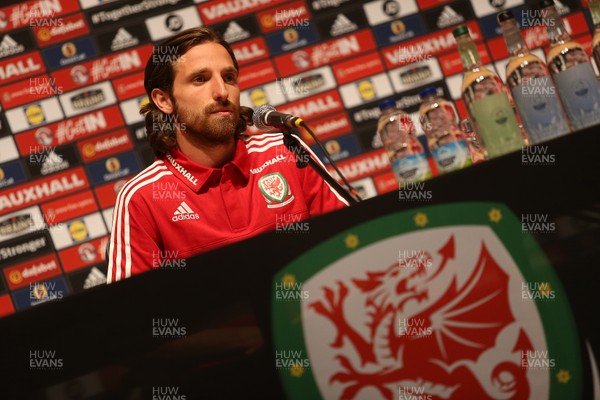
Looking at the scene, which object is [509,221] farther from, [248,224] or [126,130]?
[126,130]

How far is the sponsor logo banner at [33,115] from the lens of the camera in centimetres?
363

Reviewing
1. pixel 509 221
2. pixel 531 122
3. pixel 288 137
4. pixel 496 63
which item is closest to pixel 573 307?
pixel 509 221

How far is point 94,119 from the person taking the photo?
12.0 ft

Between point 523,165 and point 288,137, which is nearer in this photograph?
point 523,165

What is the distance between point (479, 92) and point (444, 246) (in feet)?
1.33

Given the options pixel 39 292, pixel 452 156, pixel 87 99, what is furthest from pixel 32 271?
pixel 452 156

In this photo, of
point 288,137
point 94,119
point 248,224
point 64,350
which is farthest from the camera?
point 94,119

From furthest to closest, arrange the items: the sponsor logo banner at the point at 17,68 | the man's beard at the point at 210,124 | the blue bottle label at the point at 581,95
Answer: the sponsor logo banner at the point at 17,68 → the man's beard at the point at 210,124 → the blue bottle label at the point at 581,95
